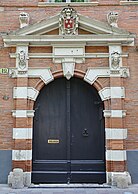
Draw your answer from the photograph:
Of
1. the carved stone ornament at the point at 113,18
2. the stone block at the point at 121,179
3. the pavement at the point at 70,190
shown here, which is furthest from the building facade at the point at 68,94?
the pavement at the point at 70,190

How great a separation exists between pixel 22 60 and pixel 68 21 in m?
1.73

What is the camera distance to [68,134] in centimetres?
770

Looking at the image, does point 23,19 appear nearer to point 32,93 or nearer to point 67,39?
point 67,39

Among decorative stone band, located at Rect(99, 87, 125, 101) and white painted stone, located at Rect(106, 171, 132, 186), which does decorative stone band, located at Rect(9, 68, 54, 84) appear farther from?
white painted stone, located at Rect(106, 171, 132, 186)

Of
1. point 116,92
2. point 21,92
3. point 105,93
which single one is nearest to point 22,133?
point 21,92

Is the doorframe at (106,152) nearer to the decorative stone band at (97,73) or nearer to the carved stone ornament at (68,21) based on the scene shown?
the decorative stone band at (97,73)

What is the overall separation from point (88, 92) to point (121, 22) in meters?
2.33

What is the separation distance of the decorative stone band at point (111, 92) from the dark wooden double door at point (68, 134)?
0.30m

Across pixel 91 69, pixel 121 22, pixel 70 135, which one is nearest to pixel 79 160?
pixel 70 135

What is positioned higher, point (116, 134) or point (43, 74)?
point (43, 74)

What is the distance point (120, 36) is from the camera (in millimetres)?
7469

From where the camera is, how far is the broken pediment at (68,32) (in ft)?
24.5

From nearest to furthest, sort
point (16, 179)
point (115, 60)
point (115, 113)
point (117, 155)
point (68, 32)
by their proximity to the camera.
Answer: point (16, 179) → point (117, 155) → point (115, 113) → point (115, 60) → point (68, 32)

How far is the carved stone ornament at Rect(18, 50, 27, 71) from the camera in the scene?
7.49 meters
